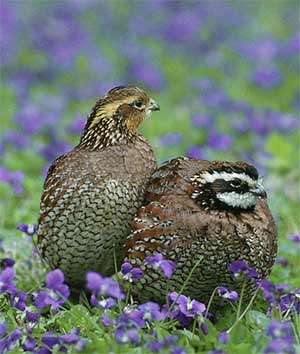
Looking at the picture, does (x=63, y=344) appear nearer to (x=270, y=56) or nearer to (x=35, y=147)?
(x=35, y=147)

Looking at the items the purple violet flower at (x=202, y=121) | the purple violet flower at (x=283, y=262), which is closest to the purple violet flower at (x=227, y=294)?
the purple violet flower at (x=283, y=262)

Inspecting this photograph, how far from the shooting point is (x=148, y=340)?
4527mm

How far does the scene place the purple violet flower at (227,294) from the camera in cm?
521

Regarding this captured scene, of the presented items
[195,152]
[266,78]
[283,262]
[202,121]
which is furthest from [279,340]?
[266,78]

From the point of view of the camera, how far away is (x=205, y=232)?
5414mm

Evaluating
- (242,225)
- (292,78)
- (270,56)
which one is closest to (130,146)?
(242,225)

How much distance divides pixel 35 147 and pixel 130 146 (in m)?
3.71

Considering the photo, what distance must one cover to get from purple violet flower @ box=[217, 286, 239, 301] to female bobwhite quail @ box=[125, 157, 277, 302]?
5.1 inches

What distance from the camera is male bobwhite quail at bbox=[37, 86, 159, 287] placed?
5789 mm

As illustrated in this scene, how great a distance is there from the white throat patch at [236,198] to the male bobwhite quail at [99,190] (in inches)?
21.7

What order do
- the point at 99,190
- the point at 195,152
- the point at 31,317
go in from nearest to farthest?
the point at 31,317 < the point at 99,190 < the point at 195,152

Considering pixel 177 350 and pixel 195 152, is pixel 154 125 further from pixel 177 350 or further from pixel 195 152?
pixel 177 350

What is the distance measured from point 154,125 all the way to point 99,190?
15.3ft

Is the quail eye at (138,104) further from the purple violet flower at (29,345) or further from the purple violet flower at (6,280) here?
the purple violet flower at (29,345)
